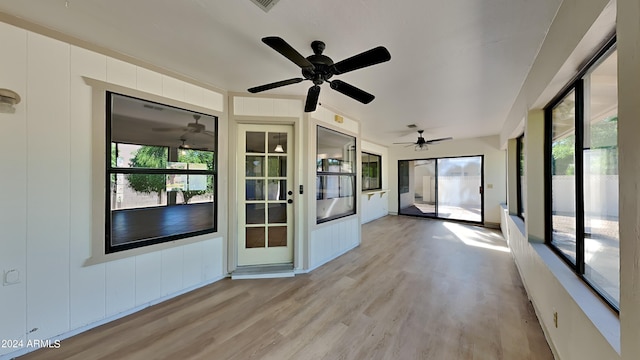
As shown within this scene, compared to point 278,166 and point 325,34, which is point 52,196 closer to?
point 278,166

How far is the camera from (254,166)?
3.11 meters

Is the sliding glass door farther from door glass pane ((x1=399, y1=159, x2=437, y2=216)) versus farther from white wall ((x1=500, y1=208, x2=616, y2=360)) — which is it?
white wall ((x1=500, y1=208, x2=616, y2=360))

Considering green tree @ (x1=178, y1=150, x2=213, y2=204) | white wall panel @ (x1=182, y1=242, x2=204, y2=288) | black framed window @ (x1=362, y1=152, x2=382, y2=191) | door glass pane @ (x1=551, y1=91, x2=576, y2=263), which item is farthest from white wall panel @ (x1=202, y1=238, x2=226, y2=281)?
black framed window @ (x1=362, y1=152, x2=382, y2=191)

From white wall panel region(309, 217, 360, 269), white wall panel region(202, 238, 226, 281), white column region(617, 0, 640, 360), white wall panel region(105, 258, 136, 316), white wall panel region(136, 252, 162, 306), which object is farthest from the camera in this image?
white wall panel region(309, 217, 360, 269)

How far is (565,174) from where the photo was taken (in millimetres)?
1881

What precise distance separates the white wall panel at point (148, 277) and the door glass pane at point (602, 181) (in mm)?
3517

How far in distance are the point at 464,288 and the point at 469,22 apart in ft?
9.00

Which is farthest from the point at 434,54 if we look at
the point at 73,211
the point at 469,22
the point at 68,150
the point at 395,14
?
the point at 73,211

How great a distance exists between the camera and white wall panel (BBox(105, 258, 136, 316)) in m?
2.04

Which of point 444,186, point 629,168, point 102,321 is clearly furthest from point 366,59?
point 444,186

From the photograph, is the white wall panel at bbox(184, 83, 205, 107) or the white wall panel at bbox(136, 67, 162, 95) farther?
the white wall panel at bbox(184, 83, 205, 107)

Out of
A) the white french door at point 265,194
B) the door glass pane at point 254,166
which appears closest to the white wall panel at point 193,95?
the white french door at point 265,194

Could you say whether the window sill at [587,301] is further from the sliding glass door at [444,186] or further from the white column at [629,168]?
the sliding glass door at [444,186]

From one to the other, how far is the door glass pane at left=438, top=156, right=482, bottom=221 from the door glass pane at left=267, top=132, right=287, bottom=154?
5.48 m
